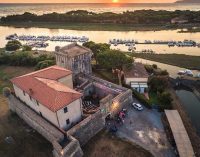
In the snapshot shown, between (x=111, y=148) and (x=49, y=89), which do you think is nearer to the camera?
(x=111, y=148)

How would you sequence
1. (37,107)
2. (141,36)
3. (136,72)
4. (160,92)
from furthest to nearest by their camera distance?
(141,36), (136,72), (160,92), (37,107)

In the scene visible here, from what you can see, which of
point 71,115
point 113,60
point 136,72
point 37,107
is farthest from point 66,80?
point 136,72

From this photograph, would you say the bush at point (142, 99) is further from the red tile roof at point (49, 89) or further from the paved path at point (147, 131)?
the red tile roof at point (49, 89)

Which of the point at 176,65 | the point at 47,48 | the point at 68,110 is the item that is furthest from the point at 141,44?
the point at 68,110

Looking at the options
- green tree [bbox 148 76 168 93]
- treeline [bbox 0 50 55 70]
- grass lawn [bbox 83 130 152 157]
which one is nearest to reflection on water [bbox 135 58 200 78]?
green tree [bbox 148 76 168 93]

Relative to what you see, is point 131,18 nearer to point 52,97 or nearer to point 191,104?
point 191,104

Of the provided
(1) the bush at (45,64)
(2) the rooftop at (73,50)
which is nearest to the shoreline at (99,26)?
(1) the bush at (45,64)

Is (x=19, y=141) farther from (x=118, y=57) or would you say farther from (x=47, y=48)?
(x=47, y=48)
